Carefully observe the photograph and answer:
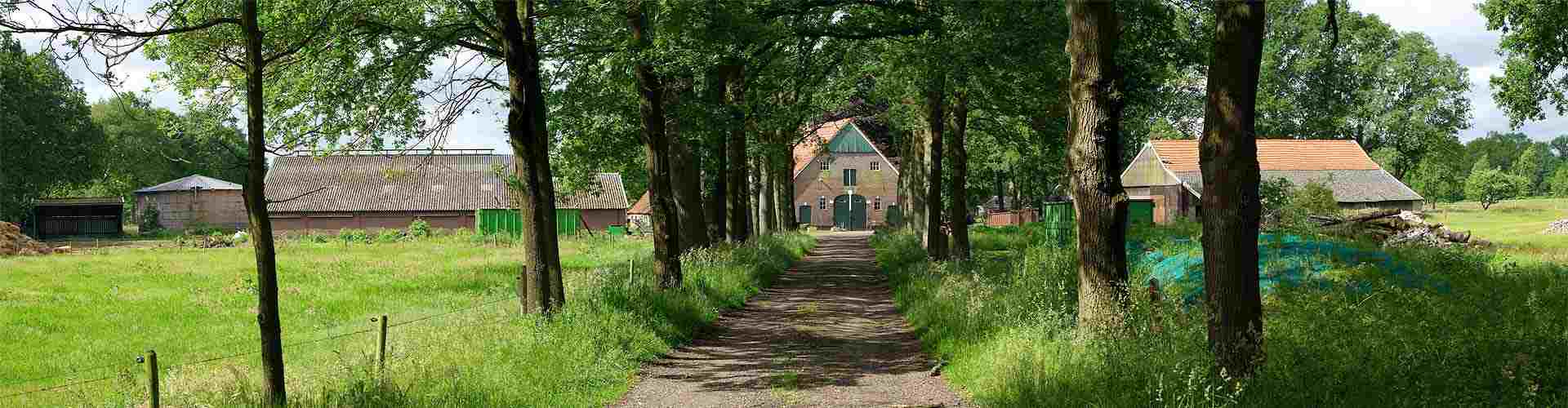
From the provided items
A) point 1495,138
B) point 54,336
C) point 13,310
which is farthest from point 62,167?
point 1495,138

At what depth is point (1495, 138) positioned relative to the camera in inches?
6245

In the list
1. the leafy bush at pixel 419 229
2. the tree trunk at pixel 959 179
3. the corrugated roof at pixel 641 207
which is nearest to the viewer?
the tree trunk at pixel 959 179

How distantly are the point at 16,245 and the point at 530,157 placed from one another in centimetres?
4184

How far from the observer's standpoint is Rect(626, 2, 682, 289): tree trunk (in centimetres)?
1983

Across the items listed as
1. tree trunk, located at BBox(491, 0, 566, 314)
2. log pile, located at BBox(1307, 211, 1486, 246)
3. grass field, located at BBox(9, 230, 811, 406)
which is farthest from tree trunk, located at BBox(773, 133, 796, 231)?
tree trunk, located at BBox(491, 0, 566, 314)

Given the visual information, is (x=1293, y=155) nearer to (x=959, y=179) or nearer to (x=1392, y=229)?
(x=1392, y=229)

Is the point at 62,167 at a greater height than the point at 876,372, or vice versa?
the point at 62,167

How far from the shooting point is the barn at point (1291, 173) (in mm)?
53812

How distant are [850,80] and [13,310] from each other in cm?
2051

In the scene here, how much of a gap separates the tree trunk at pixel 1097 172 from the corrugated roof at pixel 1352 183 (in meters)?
44.1

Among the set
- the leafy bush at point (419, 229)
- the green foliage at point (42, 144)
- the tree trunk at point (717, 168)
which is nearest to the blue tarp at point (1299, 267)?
the tree trunk at point (717, 168)

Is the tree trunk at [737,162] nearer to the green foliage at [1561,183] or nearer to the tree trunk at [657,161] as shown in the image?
the tree trunk at [657,161]

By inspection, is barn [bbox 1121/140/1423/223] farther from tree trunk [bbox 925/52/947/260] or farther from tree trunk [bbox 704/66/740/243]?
tree trunk [bbox 925/52/947/260]

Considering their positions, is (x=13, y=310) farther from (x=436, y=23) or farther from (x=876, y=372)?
(x=876, y=372)
